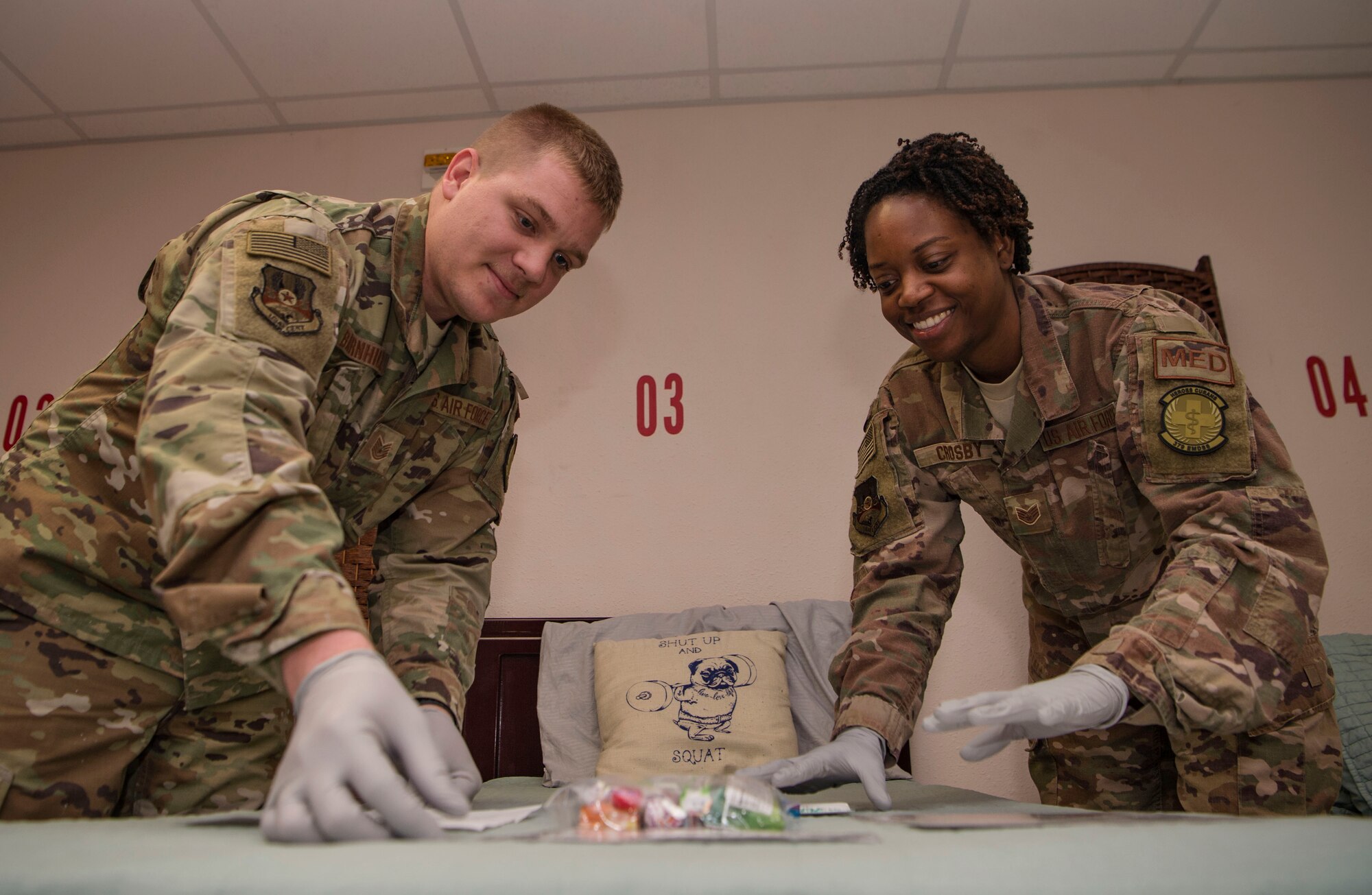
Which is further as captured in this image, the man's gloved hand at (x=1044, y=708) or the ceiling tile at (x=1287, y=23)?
the ceiling tile at (x=1287, y=23)

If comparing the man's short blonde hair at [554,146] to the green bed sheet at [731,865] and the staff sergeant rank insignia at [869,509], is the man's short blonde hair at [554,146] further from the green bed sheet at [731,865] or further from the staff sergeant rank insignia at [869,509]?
the green bed sheet at [731,865]

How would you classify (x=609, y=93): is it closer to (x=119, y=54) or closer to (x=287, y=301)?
(x=119, y=54)

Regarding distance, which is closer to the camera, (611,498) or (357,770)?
(357,770)

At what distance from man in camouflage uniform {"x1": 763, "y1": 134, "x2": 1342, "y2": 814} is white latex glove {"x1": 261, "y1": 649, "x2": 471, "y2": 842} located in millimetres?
522

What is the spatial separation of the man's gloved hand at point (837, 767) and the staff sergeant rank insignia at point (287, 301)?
2.41 feet

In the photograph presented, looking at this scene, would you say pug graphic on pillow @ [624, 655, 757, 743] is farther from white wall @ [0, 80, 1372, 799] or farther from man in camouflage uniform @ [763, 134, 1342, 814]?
man in camouflage uniform @ [763, 134, 1342, 814]

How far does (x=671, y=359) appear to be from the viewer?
8.56 ft

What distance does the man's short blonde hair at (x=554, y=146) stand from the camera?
1172 millimetres

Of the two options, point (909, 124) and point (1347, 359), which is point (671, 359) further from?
point (1347, 359)

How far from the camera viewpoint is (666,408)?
258 cm

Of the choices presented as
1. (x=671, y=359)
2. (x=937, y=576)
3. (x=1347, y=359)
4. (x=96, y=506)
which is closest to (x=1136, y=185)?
(x=1347, y=359)

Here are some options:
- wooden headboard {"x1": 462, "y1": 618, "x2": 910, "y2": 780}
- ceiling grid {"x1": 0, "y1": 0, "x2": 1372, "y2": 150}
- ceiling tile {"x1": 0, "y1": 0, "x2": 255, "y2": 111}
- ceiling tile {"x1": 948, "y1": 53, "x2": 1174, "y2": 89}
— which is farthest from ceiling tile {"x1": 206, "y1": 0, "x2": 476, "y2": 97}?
wooden headboard {"x1": 462, "y1": 618, "x2": 910, "y2": 780}

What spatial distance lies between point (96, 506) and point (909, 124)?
2.51m

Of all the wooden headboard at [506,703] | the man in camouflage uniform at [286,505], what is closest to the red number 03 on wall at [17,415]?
the wooden headboard at [506,703]
